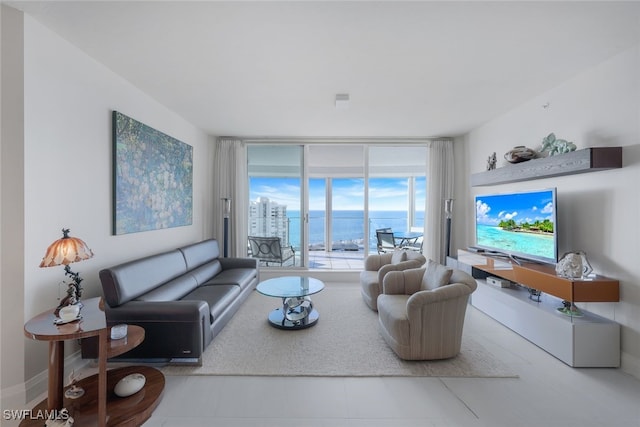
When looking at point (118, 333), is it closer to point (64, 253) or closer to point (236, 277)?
point (64, 253)

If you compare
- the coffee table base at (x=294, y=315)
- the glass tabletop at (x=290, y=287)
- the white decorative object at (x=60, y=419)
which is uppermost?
the glass tabletop at (x=290, y=287)

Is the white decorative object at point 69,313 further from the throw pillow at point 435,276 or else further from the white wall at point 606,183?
the white wall at point 606,183

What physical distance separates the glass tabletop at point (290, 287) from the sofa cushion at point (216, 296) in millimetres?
330

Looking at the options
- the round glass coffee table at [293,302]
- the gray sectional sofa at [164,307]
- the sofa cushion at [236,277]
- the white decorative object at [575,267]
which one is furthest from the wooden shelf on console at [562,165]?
the sofa cushion at [236,277]

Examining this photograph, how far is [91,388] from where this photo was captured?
1.71m

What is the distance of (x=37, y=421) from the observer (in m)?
1.45

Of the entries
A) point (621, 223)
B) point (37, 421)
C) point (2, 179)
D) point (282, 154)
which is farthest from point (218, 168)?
point (621, 223)

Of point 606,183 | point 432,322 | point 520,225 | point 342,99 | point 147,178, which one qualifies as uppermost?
point 342,99

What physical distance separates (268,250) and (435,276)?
302 centimetres

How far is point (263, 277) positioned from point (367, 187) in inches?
100

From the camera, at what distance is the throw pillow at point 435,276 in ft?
8.48

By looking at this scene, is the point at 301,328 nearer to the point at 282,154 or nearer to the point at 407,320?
the point at 407,320

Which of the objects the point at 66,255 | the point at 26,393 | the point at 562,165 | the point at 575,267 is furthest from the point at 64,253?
the point at 562,165

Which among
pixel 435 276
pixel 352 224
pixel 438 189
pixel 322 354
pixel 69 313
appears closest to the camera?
pixel 69 313
